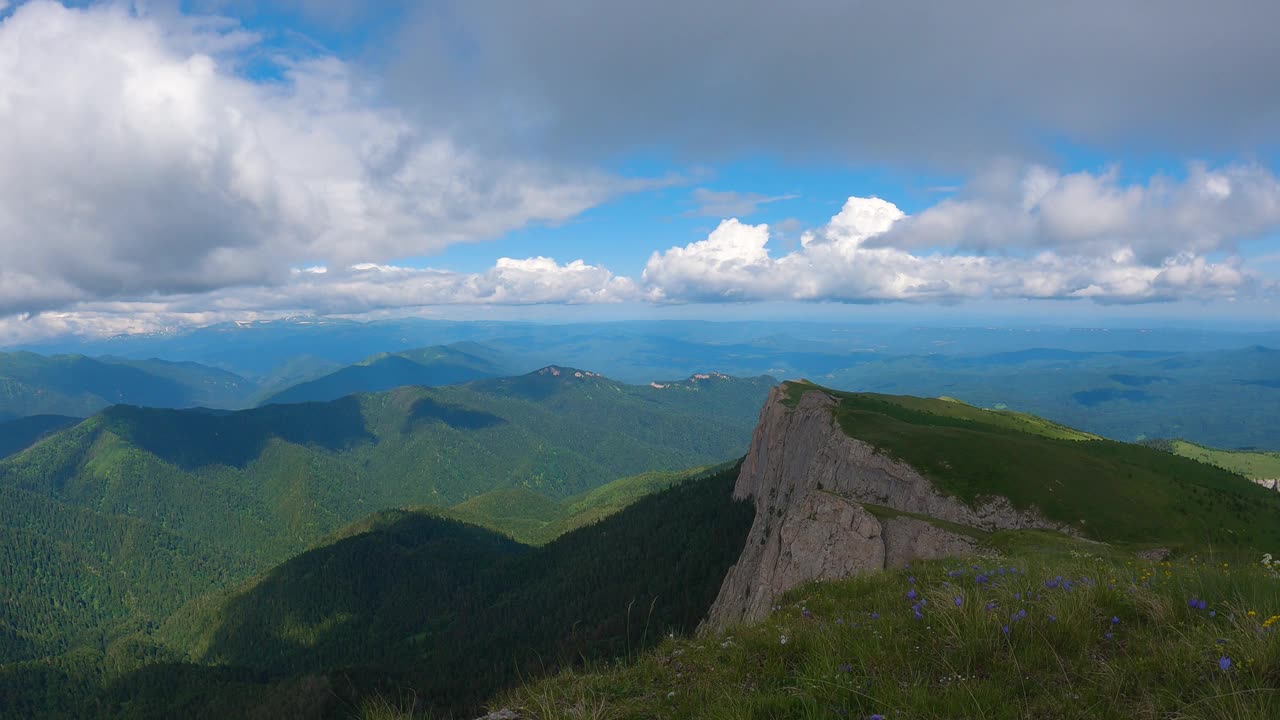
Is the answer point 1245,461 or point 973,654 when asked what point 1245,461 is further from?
point 973,654

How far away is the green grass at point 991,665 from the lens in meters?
4.32

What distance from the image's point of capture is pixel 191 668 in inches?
5172

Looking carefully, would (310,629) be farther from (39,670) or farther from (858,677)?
(858,677)

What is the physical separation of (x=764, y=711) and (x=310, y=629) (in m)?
218

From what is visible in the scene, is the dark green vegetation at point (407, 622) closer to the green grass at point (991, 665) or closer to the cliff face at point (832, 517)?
the cliff face at point (832, 517)

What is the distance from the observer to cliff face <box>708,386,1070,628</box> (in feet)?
107

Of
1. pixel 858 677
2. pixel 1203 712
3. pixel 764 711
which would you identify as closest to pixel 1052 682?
pixel 1203 712

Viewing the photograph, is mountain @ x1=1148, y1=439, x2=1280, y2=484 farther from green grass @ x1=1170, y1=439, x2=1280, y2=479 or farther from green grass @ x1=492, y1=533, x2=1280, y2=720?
green grass @ x1=492, y1=533, x2=1280, y2=720

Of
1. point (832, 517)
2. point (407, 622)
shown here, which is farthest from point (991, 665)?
point (407, 622)

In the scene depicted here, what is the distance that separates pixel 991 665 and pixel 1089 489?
54.4 meters

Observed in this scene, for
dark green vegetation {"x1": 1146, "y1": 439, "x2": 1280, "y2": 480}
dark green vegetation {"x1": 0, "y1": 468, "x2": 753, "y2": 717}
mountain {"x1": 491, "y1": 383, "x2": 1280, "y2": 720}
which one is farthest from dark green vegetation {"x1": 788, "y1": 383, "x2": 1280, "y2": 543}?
dark green vegetation {"x1": 1146, "y1": 439, "x2": 1280, "y2": 480}

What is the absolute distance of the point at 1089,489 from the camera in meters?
45.7

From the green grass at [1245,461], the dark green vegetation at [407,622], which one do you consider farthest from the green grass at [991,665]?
the green grass at [1245,461]

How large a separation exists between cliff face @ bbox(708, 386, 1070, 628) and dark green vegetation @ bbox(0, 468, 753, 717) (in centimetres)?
1856
